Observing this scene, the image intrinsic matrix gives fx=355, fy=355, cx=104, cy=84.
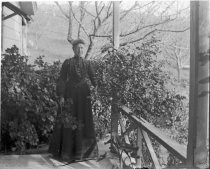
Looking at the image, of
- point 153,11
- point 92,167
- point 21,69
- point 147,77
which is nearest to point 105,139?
point 92,167

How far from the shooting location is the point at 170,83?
3.75 metres

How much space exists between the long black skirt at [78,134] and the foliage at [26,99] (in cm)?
16

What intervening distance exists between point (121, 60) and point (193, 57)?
1619 millimetres

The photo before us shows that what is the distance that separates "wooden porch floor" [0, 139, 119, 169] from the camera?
3593 mm

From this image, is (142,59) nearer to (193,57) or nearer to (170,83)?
(170,83)

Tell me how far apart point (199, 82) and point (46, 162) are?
87.5 inches

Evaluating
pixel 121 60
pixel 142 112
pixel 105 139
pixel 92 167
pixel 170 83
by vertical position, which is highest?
pixel 121 60

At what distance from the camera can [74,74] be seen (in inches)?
145

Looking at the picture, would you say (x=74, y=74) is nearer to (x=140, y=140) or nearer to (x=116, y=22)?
(x=116, y=22)

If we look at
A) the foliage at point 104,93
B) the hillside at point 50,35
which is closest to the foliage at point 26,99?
the foliage at point 104,93

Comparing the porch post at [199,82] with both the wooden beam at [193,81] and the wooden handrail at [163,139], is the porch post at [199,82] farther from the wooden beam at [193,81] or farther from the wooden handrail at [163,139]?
the wooden handrail at [163,139]

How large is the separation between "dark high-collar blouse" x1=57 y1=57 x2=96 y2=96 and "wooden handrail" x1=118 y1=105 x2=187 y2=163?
50cm

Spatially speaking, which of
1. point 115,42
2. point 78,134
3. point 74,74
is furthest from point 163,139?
point 115,42

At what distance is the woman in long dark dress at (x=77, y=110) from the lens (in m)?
3.62
